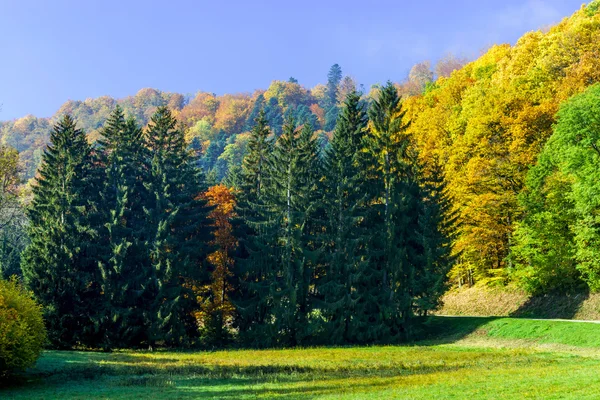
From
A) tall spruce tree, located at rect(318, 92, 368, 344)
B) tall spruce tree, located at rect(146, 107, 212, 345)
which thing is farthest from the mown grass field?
tall spruce tree, located at rect(146, 107, 212, 345)

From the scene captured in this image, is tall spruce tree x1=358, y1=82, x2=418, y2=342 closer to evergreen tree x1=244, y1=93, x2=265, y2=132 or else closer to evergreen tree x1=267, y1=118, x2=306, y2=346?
evergreen tree x1=267, y1=118, x2=306, y2=346

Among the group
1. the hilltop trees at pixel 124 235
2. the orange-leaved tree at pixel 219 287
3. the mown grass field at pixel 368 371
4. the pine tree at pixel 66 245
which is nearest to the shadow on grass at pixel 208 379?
the mown grass field at pixel 368 371

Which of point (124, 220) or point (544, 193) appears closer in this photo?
point (544, 193)

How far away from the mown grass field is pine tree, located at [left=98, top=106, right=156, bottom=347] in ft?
26.4

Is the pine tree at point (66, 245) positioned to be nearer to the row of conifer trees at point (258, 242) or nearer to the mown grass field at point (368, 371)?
the row of conifer trees at point (258, 242)

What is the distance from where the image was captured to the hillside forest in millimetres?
45781

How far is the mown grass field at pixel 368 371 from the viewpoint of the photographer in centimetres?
1945

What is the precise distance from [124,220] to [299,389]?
1296 inches

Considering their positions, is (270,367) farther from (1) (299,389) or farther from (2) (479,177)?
(2) (479,177)

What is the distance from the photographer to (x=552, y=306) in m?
44.3

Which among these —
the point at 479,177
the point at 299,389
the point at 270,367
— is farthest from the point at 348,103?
the point at 299,389

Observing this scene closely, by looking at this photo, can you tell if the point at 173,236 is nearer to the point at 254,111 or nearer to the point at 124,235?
the point at 124,235

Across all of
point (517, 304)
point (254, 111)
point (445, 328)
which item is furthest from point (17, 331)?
point (254, 111)

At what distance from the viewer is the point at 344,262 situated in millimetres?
48531
